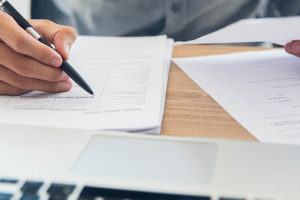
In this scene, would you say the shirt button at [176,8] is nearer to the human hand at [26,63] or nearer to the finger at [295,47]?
the finger at [295,47]

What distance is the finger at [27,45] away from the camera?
1.64ft

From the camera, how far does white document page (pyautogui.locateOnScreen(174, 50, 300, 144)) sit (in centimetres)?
44

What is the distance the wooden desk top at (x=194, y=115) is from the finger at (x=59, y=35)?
0.54ft

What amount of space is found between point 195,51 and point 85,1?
1.42 ft

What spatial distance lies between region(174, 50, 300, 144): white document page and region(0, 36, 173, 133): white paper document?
7cm

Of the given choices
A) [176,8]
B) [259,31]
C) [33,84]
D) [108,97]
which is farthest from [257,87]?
[176,8]

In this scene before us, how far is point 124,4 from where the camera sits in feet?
3.29

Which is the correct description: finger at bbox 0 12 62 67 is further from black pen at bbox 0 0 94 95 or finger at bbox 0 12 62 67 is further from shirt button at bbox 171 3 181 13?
shirt button at bbox 171 3 181 13

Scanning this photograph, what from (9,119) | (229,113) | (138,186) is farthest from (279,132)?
(9,119)

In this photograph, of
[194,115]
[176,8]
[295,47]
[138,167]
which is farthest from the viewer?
[176,8]

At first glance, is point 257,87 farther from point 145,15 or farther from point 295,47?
point 145,15

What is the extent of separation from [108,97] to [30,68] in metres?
0.11

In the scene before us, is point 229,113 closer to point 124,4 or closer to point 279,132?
point 279,132

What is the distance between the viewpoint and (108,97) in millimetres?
507
